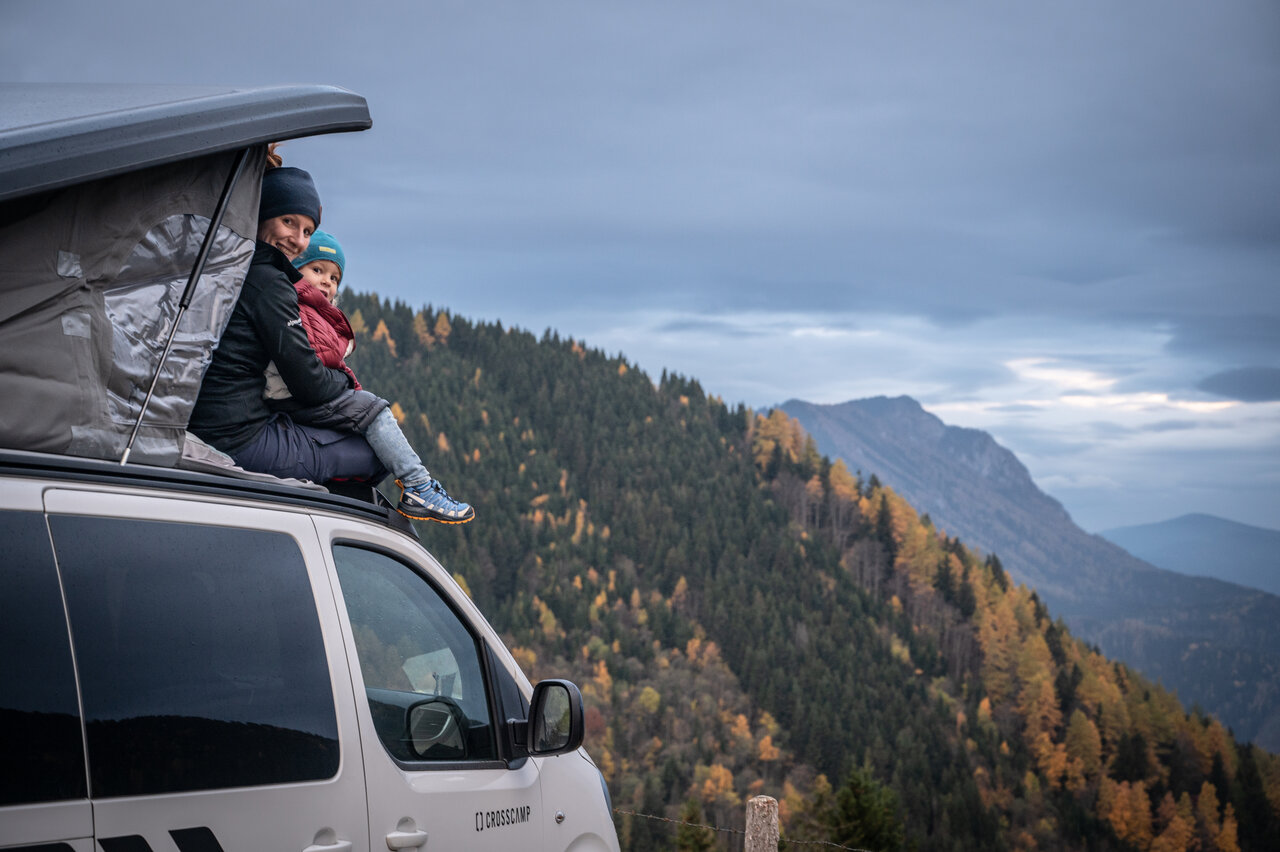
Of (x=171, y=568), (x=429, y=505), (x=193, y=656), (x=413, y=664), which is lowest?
(x=413, y=664)

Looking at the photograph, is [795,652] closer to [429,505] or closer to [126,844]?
[429,505]

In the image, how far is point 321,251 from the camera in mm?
4328

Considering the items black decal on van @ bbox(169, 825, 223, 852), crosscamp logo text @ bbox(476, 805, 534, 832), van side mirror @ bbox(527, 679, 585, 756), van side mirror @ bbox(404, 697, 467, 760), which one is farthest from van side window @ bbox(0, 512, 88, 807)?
van side mirror @ bbox(527, 679, 585, 756)

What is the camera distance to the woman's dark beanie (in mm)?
3715

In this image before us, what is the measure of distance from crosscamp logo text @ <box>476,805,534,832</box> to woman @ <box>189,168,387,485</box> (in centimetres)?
129

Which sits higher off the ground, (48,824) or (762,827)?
(48,824)

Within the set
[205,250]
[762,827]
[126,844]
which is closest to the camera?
[126,844]

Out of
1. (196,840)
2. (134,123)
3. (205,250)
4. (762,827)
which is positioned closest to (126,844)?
(196,840)

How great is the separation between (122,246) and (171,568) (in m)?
0.86

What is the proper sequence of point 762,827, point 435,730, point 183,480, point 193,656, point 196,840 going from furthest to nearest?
point 762,827 < point 435,730 < point 183,480 < point 193,656 < point 196,840

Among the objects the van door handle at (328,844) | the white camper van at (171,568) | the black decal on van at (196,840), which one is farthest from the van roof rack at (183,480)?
the van door handle at (328,844)

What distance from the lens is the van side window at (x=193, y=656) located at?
7.46ft

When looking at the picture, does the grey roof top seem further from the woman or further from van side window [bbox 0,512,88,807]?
van side window [bbox 0,512,88,807]

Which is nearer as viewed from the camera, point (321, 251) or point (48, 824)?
point (48, 824)
